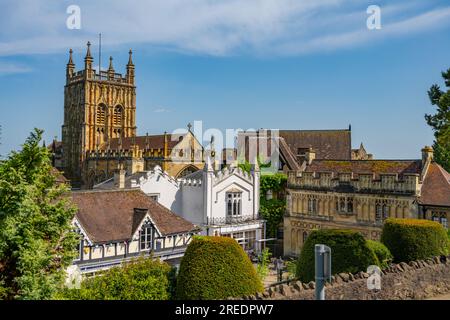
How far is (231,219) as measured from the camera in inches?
1501

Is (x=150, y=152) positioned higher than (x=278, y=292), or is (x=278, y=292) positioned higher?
(x=150, y=152)

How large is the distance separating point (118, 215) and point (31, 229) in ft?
40.9

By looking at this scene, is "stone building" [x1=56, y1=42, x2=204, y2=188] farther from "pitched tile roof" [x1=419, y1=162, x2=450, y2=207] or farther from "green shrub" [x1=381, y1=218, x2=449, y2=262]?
"green shrub" [x1=381, y1=218, x2=449, y2=262]

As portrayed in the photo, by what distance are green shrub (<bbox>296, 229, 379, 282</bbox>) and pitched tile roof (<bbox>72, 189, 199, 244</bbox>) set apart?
31.7 ft

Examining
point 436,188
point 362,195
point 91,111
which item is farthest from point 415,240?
point 91,111

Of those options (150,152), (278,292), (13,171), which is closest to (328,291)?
(278,292)

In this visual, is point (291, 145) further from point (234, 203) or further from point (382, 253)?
point (382, 253)

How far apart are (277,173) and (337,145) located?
10.8m

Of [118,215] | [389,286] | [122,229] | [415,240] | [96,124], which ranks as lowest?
[389,286]

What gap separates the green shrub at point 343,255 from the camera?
64.3 feet

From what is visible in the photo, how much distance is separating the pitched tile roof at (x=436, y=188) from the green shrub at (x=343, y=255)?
43.4ft

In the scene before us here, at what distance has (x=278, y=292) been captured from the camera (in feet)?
48.2

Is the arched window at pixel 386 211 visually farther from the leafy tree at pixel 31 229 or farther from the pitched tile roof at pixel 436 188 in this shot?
the leafy tree at pixel 31 229
